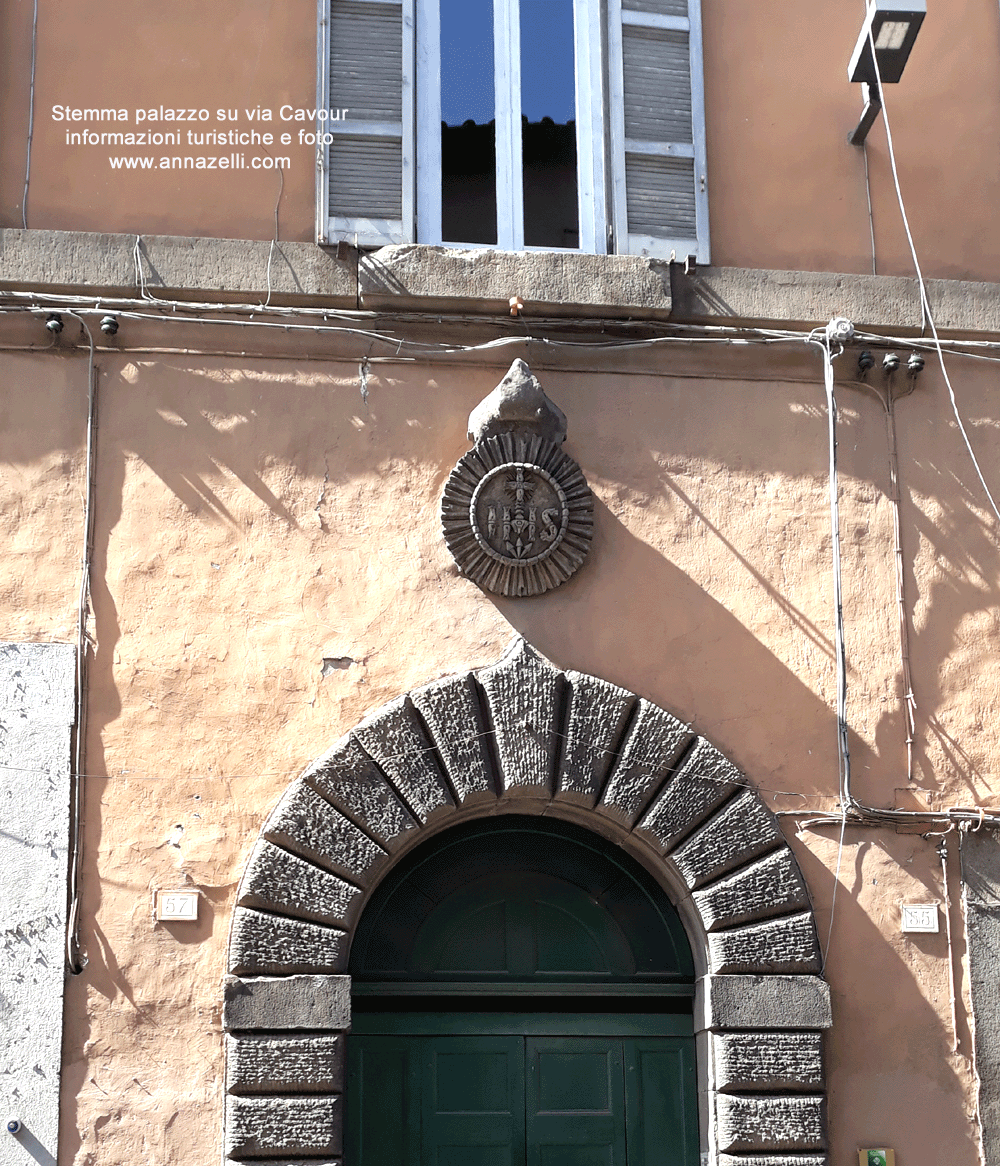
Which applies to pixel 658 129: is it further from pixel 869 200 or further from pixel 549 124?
pixel 869 200

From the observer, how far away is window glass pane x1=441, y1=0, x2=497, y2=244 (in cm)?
556

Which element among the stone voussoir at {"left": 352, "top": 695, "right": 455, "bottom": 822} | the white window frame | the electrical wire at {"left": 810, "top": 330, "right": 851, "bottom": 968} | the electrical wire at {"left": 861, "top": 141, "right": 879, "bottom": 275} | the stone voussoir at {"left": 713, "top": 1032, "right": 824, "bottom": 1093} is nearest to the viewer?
the stone voussoir at {"left": 713, "top": 1032, "right": 824, "bottom": 1093}

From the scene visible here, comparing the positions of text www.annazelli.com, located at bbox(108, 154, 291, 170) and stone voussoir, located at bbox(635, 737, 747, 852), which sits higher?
text www.annazelli.com, located at bbox(108, 154, 291, 170)

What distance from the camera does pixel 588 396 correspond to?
537cm

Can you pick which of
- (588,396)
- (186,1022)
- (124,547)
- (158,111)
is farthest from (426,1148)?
(158,111)

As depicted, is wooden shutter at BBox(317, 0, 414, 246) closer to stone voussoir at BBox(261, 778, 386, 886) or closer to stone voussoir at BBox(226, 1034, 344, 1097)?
stone voussoir at BBox(261, 778, 386, 886)

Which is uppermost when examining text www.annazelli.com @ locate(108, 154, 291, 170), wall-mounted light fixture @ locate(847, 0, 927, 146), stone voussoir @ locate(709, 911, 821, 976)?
wall-mounted light fixture @ locate(847, 0, 927, 146)

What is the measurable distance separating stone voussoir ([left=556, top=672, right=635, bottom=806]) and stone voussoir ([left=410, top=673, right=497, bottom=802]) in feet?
0.88

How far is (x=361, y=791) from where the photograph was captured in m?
4.86

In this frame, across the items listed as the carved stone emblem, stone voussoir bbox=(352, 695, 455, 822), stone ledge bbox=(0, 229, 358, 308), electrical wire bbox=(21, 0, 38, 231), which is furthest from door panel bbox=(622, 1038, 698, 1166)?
electrical wire bbox=(21, 0, 38, 231)

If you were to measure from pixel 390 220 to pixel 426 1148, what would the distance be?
3.24 metres

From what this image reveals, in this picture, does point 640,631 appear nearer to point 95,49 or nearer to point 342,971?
point 342,971

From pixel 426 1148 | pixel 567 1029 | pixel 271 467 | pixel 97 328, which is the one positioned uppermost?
pixel 97 328

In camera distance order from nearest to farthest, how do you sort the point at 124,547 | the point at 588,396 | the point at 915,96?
the point at 124,547 → the point at 588,396 → the point at 915,96
